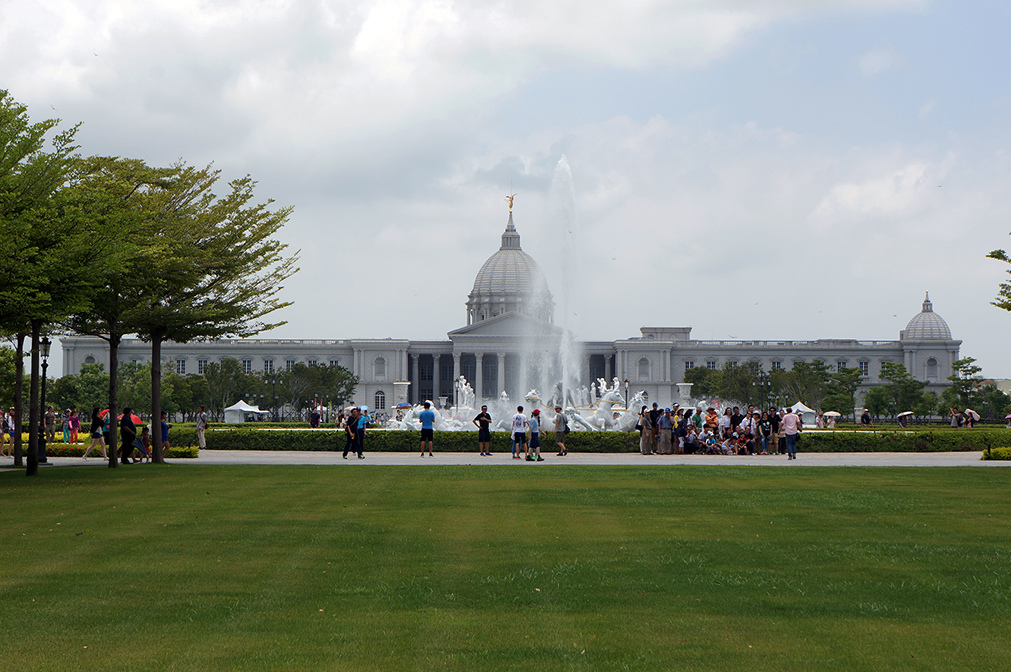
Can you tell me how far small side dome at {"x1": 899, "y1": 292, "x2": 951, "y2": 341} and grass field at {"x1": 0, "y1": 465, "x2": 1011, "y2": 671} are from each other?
12881 centimetres

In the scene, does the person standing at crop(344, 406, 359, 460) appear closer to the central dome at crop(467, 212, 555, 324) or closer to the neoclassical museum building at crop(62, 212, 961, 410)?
the neoclassical museum building at crop(62, 212, 961, 410)

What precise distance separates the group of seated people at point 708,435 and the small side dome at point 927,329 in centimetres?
10805

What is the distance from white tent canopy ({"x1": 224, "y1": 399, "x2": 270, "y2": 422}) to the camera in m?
88.6

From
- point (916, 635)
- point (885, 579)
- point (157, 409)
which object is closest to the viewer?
point (916, 635)

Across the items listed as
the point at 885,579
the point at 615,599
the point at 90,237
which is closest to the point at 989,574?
the point at 885,579

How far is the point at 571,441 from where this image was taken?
37906 mm

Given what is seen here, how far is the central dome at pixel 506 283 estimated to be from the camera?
143 m

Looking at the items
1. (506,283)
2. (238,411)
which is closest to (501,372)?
(506,283)

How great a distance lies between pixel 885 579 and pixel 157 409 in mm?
22362

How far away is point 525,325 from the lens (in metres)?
127

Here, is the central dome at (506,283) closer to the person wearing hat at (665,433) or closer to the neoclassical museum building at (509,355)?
the neoclassical museum building at (509,355)

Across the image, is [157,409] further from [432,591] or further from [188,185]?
[432,591]

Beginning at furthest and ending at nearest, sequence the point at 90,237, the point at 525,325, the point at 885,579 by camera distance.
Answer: the point at 525,325
the point at 90,237
the point at 885,579

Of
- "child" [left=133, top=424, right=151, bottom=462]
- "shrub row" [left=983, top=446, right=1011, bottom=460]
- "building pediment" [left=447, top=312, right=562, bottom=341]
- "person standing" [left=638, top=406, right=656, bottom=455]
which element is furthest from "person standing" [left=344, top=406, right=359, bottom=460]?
"building pediment" [left=447, top=312, right=562, bottom=341]
